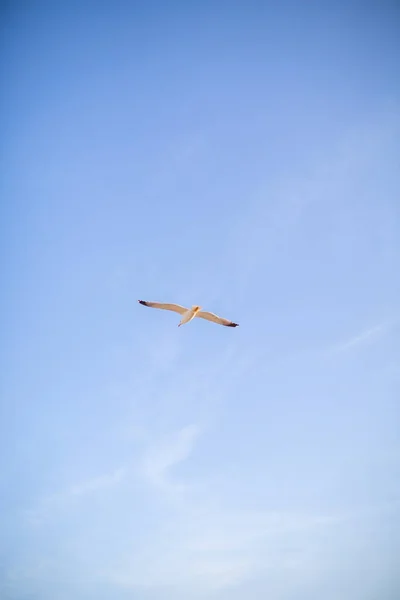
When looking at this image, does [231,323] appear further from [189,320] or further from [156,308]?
[156,308]

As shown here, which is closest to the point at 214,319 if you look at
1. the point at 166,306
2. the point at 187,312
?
the point at 187,312

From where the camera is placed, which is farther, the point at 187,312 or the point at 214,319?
the point at 214,319

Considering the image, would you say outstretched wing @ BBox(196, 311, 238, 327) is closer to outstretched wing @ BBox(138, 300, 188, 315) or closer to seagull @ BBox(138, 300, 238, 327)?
seagull @ BBox(138, 300, 238, 327)

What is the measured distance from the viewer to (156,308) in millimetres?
23156

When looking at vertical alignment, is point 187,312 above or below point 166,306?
below

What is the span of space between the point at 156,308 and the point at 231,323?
Answer: 4.31 metres

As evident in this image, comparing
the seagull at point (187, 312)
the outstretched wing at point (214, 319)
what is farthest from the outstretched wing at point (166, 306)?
the outstretched wing at point (214, 319)

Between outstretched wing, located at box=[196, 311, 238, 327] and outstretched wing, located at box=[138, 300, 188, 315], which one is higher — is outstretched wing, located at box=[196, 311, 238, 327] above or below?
below

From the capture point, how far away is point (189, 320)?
22.7 m

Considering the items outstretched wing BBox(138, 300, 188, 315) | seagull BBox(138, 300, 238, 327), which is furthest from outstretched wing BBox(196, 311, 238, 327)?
outstretched wing BBox(138, 300, 188, 315)

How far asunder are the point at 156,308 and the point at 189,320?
6.59ft

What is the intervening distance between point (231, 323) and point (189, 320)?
2.54 meters

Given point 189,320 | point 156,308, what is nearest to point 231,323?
point 189,320

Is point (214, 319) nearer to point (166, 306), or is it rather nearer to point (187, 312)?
point (187, 312)
